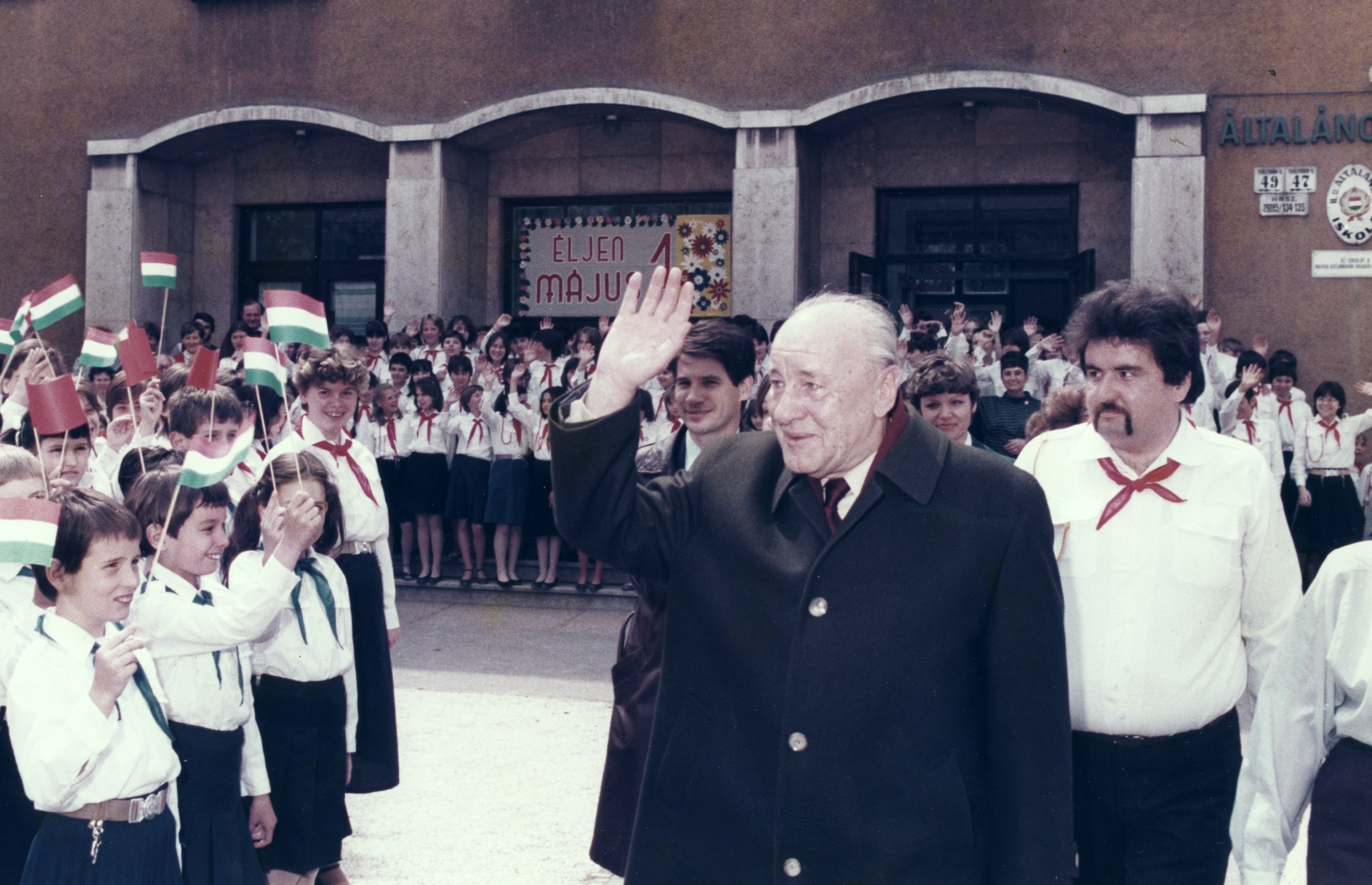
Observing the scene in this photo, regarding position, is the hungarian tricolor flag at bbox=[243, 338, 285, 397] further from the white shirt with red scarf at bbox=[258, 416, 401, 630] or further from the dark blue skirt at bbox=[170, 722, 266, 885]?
the dark blue skirt at bbox=[170, 722, 266, 885]

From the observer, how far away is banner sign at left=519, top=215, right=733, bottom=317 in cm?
1512

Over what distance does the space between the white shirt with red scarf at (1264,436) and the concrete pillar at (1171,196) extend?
179 centimetres

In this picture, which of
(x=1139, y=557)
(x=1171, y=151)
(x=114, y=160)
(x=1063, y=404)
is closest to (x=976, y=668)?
(x=1139, y=557)

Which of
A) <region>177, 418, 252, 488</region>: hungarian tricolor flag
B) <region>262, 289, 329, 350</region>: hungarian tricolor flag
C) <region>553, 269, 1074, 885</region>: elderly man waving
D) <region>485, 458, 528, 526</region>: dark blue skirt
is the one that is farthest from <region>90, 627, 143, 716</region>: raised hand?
<region>485, 458, 528, 526</region>: dark blue skirt

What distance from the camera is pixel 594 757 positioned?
6.35 m

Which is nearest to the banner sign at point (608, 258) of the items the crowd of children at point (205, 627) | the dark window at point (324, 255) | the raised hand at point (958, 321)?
the dark window at point (324, 255)

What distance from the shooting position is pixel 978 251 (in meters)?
14.4

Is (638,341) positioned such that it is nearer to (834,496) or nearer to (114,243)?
(834,496)

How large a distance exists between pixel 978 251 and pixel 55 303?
34.1 feet

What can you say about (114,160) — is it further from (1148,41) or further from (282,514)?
(282,514)

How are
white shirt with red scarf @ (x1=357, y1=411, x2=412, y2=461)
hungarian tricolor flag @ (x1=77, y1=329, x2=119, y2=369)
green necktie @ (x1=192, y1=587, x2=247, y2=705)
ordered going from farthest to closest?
white shirt with red scarf @ (x1=357, y1=411, x2=412, y2=461)
hungarian tricolor flag @ (x1=77, y1=329, x2=119, y2=369)
green necktie @ (x1=192, y1=587, x2=247, y2=705)

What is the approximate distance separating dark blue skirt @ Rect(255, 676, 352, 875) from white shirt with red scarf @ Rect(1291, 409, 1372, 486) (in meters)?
9.46

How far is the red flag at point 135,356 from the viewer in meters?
4.95

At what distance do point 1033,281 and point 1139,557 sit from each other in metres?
11.5
